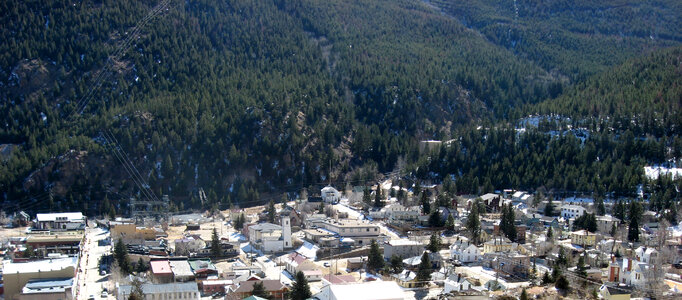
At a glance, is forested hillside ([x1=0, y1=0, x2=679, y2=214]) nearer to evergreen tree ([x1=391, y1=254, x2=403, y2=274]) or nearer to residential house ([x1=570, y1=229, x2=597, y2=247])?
residential house ([x1=570, y1=229, x2=597, y2=247])

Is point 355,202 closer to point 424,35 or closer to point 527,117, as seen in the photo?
point 527,117

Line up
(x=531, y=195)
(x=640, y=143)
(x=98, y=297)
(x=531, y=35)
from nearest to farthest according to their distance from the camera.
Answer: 1. (x=98, y=297)
2. (x=531, y=195)
3. (x=640, y=143)
4. (x=531, y=35)

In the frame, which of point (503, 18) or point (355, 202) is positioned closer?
point (355, 202)

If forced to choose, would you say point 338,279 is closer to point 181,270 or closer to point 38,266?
point 181,270

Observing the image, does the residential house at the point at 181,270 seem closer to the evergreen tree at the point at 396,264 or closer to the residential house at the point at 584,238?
the evergreen tree at the point at 396,264

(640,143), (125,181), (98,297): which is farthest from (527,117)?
(98,297)

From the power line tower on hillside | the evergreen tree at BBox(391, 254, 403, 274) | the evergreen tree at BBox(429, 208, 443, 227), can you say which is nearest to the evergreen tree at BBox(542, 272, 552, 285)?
the evergreen tree at BBox(391, 254, 403, 274)
